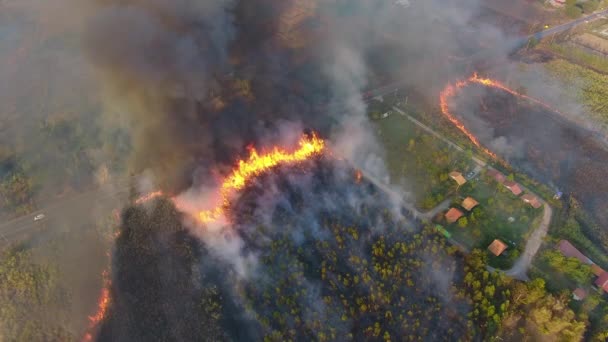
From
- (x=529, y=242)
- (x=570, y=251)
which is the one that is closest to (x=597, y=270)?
(x=570, y=251)

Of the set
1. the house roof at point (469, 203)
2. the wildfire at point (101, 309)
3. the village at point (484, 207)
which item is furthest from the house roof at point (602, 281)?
the wildfire at point (101, 309)

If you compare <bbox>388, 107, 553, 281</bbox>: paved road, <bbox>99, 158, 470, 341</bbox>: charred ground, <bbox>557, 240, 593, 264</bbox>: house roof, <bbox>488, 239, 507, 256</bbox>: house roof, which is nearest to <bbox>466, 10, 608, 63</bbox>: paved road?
<bbox>388, 107, 553, 281</bbox>: paved road

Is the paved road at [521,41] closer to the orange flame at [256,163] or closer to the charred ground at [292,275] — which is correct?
Answer: the orange flame at [256,163]

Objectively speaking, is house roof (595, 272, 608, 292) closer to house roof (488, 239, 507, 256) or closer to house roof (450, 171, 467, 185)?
house roof (488, 239, 507, 256)

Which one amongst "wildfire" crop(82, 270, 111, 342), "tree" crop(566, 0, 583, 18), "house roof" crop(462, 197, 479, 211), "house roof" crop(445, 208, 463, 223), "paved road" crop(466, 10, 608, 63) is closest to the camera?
"wildfire" crop(82, 270, 111, 342)

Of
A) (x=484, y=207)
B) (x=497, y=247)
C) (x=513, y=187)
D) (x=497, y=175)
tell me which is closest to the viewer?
(x=497, y=247)

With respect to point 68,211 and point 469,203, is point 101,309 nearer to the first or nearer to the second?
point 68,211

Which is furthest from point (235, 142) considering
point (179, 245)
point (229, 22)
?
point (229, 22)
